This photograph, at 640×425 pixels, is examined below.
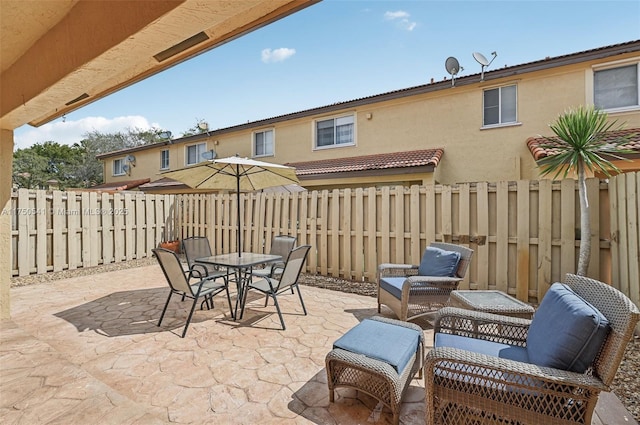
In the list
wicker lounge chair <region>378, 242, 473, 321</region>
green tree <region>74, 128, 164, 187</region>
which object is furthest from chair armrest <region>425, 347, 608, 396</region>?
green tree <region>74, 128, 164, 187</region>

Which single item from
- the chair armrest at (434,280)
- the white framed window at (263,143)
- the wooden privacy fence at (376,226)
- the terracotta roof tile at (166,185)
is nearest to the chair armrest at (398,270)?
the chair armrest at (434,280)

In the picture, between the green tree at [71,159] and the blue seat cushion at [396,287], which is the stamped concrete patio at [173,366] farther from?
the green tree at [71,159]

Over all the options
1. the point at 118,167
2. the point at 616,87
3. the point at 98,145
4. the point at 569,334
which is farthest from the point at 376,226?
the point at 98,145

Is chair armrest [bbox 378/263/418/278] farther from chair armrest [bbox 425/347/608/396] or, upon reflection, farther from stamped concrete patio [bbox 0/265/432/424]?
chair armrest [bbox 425/347/608/396]

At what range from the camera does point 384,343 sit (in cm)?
262

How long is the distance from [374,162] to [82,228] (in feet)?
29.3

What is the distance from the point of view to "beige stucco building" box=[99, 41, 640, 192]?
7984 millimetres

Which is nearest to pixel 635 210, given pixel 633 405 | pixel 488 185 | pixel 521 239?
pixel 521 239

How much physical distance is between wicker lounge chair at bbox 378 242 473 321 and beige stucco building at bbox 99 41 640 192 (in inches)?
191

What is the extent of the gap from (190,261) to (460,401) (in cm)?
517

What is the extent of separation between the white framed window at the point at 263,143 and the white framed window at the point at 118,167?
1143cm

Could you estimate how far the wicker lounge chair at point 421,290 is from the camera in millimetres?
4059

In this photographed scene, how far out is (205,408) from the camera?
99.0 inches

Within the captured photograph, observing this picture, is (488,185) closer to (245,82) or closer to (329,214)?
(329,214)
